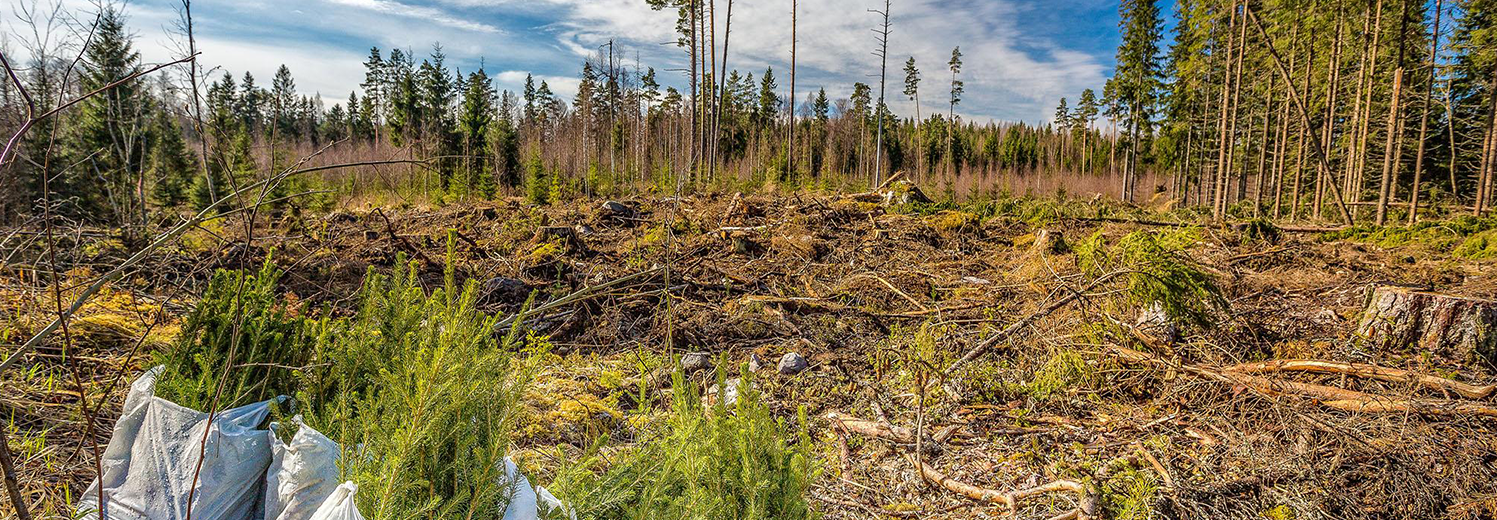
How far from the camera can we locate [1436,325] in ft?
13.1

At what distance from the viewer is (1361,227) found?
858 centimetres

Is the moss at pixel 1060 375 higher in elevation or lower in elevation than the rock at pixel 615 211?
lower

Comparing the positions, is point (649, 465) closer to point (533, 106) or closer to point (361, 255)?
point (361, 255)

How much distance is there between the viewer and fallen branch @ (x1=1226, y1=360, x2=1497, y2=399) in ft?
11.1

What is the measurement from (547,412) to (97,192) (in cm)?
1481

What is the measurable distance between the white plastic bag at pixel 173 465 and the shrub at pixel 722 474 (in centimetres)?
108

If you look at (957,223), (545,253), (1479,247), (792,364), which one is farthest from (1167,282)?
(545,253)

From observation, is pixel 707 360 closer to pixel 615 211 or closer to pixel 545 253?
pixel 545 253

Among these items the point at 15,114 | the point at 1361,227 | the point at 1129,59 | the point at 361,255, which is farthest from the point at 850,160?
the point at 15,114

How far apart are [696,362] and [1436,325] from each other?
478 centimetres

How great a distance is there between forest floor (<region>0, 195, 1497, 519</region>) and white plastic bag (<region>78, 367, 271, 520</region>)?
0.17m

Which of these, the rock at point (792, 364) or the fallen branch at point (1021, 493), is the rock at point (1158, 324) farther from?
the rock at point (792, 364)

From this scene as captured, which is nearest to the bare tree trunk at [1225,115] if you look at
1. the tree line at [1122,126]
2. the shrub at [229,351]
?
the tree line at [1122,126]

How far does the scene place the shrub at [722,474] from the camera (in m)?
1.63
